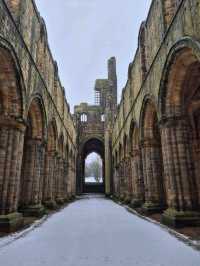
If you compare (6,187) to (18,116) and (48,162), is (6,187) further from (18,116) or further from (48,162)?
(48,162)

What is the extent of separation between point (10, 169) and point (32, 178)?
2828 mm

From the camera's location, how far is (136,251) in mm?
4145

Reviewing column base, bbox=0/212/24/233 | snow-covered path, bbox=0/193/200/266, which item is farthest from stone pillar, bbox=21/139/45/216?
snow-covered path, bbox=0/193/200/266

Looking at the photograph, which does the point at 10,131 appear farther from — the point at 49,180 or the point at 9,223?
the point at 49,180

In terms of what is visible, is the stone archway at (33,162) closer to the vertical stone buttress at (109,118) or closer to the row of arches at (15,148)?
the row of arches at (15,148)

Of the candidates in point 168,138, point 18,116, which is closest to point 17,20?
point 18,116

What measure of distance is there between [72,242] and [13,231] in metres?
2.08

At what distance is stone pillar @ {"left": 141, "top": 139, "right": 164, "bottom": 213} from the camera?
928 cm

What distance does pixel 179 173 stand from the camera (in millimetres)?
6758

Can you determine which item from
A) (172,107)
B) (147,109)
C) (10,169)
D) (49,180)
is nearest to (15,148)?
(10,169)

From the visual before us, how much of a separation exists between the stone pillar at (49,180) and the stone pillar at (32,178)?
2071 mm

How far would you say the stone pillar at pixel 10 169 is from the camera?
20.5 ft

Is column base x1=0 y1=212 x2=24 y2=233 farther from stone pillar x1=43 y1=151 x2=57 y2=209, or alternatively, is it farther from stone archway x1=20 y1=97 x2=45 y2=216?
stone pillar x1=43 y1=151 x2=57 y2=209

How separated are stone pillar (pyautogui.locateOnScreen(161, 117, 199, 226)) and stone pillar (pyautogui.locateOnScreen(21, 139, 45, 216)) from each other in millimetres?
5490
